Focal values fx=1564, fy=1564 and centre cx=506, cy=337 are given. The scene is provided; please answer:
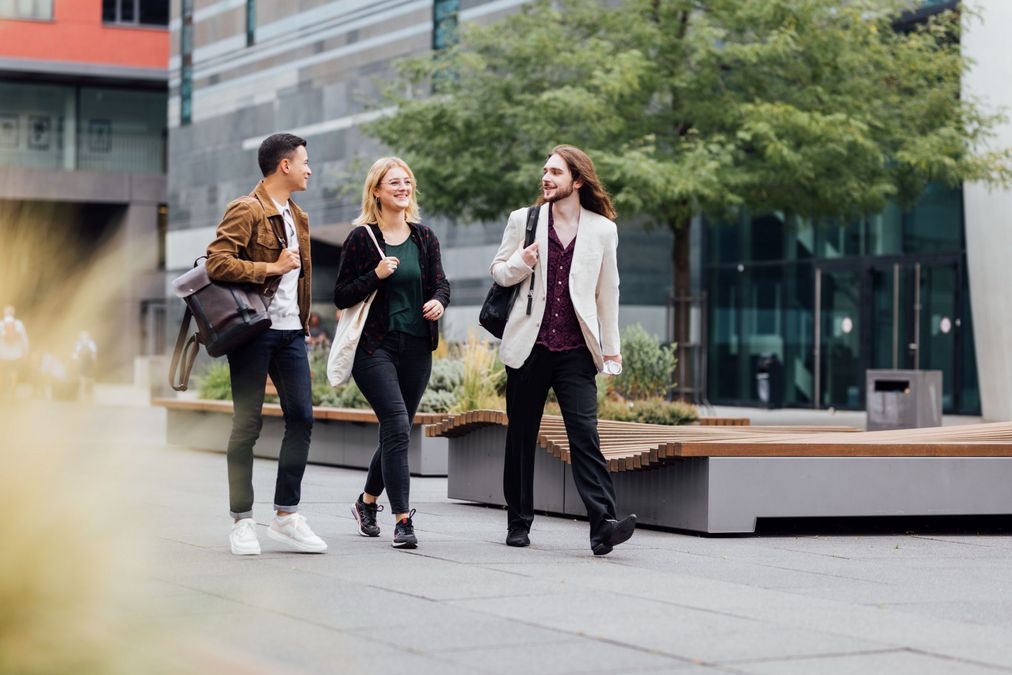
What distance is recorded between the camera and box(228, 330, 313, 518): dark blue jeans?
7.39 m

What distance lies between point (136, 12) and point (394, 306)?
153 feet

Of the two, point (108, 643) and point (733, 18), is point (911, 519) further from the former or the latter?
point (733, 18)

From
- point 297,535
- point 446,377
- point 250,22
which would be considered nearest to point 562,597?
point 297,535

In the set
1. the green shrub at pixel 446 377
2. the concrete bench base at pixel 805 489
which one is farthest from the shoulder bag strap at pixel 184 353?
the green shrub at pixel 446 377

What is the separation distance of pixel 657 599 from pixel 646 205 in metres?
14.8

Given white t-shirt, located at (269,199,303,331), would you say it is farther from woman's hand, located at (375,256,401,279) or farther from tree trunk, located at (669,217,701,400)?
tree trunk, located at (669,217,701,400)

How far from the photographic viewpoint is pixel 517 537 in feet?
26.1

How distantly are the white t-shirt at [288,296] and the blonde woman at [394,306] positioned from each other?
24 centimetres

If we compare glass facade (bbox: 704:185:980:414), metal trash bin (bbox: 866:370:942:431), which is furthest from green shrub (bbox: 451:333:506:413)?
glass facade (bbox: 704:185:980:414)

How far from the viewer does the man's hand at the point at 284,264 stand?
7371 millimetres

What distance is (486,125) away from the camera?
72.8 feet

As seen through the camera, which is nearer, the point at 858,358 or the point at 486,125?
the point at 486,125

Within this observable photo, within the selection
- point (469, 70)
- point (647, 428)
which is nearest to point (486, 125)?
point (469, 70)

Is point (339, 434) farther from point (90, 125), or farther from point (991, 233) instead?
point (90, 125)
